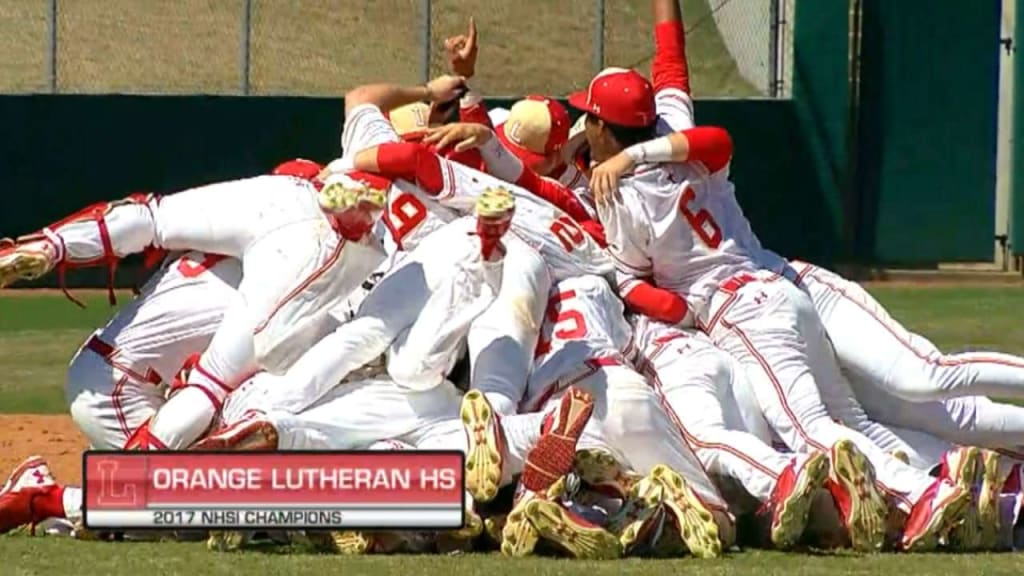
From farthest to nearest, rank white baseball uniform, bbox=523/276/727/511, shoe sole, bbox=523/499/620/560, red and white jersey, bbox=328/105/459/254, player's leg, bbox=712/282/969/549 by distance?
red and white jersey, bbox=328/105/459/254 → white baseball uniform, bbox=523/276/727/511 → player's leg, bbox=712/282/969/549 → shoe sole, bbox=523/499/620/560

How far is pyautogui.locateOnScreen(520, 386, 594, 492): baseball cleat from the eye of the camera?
19.0 ft

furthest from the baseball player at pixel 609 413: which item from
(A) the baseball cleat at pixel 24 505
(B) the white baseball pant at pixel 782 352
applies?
(A) the baseball cleat at pixel 24 505

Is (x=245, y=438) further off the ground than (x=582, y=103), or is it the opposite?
(x=582, y=103)

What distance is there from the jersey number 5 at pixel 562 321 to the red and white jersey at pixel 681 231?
284 mm

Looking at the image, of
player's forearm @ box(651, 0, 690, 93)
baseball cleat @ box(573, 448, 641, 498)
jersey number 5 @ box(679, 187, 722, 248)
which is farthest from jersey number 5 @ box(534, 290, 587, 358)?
player's forearm @ box(651, 0, 690, 93)

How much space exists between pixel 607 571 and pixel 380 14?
14.8 metres

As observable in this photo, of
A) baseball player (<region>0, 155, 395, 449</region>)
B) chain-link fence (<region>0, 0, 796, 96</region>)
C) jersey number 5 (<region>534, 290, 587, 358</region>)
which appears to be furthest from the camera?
chain-link fence (<region>0, 0, 796, 96</region>)

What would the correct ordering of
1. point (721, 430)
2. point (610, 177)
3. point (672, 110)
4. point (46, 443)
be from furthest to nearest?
point (46, 443) < point (672, 110) < point (610, 177) < point (721, 430)

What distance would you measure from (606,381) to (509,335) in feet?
1.08

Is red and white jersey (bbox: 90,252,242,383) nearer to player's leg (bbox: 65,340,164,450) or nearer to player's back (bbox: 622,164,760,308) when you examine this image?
player's leg (bbox: 65,340,164,450)

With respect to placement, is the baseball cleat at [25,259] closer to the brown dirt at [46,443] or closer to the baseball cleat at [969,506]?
the brown dirt at [46,443]

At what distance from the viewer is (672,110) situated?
7156 mm

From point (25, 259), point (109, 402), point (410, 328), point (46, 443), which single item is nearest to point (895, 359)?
point (410, 328)

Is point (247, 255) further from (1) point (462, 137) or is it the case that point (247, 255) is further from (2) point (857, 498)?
(2) point (857, 498)
